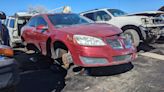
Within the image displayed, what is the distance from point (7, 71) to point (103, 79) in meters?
2.96

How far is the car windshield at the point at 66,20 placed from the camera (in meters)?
8.16

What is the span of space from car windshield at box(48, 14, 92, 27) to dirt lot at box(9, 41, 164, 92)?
1205mm

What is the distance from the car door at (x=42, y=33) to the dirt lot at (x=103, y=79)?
648mm

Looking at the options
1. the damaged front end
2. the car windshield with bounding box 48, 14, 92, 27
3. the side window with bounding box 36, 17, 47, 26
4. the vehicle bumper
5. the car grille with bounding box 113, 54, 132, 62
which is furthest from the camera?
the damaged front end

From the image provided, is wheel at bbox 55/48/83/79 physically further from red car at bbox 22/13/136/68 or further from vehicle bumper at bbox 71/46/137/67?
vehicle bumper at bbox 71/46/137/67

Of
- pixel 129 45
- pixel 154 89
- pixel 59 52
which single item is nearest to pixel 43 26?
pixel 59 52

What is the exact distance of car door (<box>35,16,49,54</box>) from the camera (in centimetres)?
818

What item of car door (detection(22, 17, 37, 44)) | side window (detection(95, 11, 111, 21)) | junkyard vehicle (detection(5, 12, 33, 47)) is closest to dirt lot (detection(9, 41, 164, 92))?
car door (detection(22, 17, 37, 44))

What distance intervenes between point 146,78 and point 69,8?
44.9ft

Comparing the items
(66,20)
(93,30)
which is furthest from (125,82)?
(66,20)

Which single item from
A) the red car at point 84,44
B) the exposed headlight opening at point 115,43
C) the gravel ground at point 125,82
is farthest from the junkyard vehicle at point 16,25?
the exposed headlight opening at point 115,43

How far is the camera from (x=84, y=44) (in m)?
6.60

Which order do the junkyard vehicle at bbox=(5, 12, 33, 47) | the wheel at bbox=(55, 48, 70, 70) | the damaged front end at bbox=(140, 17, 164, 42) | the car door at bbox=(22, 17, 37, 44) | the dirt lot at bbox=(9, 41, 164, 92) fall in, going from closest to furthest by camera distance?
the dirt lot at bbox=(9, 41, 164, 92) → the wheel at bbox=(55, 48, 70, 70) → the car door at bbox=(22, 17, 37, 44) → the damaged front end at bbox=(140, 17, 164, 42) → the junkyard vehicle at bbox=(5, 12, 33, 47)

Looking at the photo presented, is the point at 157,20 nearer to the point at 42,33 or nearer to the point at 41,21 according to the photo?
the point at 41,21
